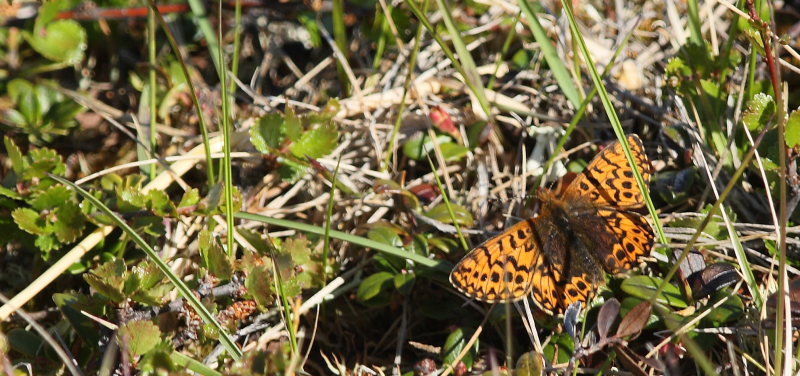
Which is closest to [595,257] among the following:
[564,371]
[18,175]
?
[564,371]

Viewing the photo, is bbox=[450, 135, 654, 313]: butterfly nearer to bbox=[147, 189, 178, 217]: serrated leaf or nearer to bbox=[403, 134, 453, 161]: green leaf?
bbox=[403, 134, 453, 161]: green leaf

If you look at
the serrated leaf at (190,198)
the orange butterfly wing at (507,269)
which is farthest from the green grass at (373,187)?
the orange butterfly wing at (507,269)

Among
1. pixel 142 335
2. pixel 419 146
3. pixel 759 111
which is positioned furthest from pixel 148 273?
pixel 759 111

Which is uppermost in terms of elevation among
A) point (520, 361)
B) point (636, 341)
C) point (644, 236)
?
A: point (644, 236)

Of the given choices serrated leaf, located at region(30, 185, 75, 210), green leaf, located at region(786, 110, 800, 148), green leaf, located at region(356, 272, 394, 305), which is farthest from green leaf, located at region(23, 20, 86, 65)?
green leaf, located at region(786, 110, 800, 148)

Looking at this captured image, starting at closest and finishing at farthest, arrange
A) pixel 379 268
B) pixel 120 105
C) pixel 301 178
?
pixel 379 268
pixel 301 178
pixel 120 105

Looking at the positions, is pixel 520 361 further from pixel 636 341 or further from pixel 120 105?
pixel 120 105

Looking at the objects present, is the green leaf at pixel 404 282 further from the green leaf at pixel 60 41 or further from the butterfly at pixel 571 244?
the green leaf at pixel 60 41
